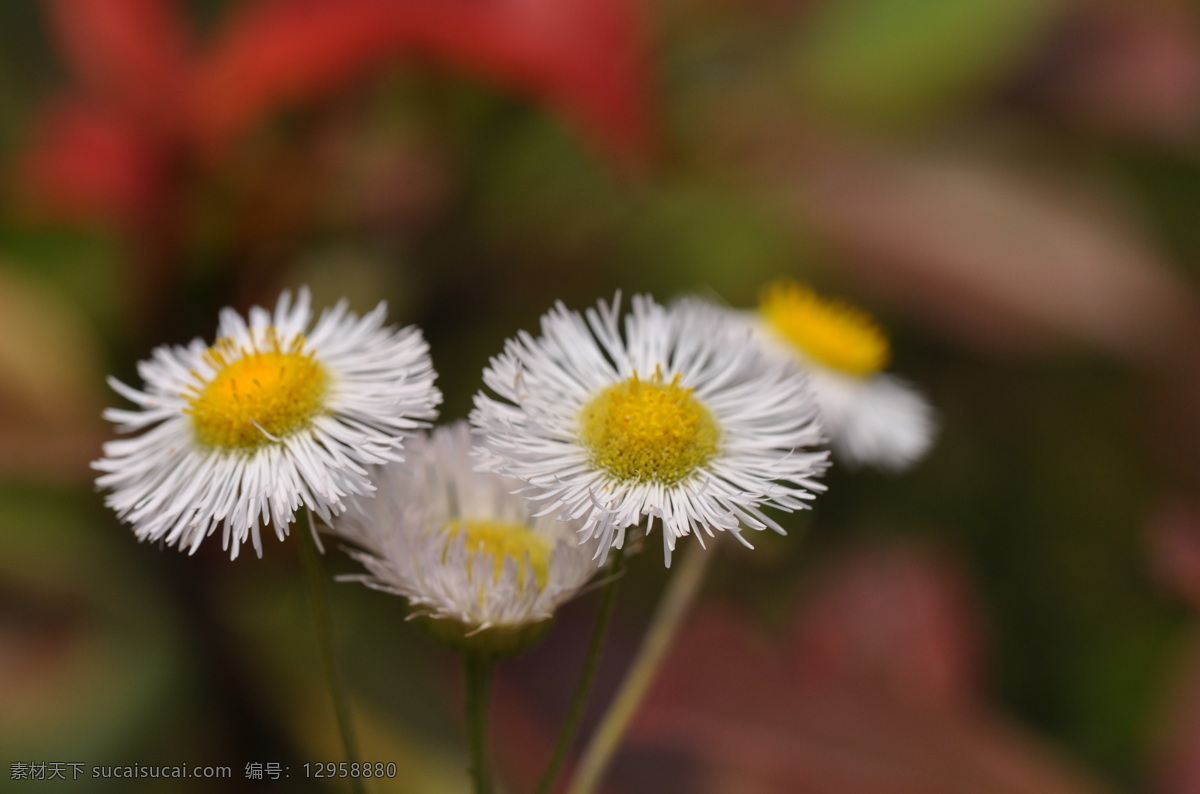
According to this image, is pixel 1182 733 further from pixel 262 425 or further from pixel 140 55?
pixel 140 55

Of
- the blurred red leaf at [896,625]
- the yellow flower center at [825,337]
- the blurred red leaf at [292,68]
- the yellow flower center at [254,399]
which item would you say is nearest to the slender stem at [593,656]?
the yellow flower center at [254,399]

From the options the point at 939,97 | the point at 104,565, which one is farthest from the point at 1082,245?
the point at 104,565

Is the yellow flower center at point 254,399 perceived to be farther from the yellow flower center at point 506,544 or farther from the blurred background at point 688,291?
the blurred background at point 688,291

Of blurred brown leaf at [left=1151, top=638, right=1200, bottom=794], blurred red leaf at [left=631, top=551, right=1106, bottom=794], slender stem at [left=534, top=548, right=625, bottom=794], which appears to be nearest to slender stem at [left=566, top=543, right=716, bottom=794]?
slender stem at [left=534, top=548, right=625, bottom=794]

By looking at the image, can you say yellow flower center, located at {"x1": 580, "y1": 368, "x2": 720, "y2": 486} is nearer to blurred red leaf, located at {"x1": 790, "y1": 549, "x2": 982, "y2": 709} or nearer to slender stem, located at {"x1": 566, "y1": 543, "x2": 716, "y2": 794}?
slender stem, located at {"x1": 566, "y1": 543, "x2": 716, "y2": 794}

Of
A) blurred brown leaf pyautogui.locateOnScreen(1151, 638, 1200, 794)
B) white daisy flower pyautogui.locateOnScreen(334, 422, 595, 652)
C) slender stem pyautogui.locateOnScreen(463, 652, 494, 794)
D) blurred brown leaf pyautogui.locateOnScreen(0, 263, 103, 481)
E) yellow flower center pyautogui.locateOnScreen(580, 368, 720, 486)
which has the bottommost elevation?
blurred brown leaf pyautogui.locateOnScreen(1151, 638, 1200, 794)

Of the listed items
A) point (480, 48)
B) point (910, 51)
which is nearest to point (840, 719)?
point (480, 48)
